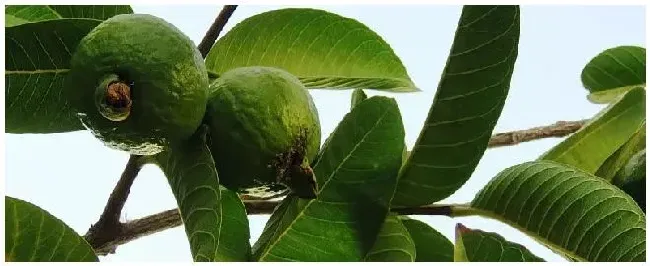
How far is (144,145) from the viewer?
1.08m

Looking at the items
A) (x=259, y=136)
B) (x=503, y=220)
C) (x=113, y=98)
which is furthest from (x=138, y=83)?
(x=503, y=220)

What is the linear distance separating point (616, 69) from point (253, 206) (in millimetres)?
1045

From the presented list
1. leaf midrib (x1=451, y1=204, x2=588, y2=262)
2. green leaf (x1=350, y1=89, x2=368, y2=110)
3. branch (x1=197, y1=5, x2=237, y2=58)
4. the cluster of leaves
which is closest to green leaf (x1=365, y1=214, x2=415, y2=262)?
the cluster of leaves

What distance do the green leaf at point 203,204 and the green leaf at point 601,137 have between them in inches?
21.8

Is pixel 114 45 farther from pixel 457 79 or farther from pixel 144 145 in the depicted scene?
pixel 457 79

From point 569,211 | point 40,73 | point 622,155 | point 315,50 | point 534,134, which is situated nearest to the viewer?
point 40,73

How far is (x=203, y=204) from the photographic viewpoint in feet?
3.40

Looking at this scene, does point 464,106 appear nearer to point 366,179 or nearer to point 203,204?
point 366,179

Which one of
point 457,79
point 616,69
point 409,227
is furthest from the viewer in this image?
point 616,69

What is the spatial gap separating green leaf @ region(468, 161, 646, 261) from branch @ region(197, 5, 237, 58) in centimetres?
44

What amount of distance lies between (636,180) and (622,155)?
5cm

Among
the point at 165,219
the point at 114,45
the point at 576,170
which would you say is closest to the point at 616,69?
the point at 576,170

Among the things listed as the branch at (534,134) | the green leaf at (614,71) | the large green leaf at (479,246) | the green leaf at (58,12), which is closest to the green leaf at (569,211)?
the large green leaf at (479,246)

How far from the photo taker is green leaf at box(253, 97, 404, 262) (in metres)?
1.17
